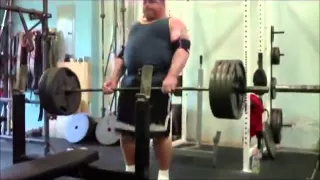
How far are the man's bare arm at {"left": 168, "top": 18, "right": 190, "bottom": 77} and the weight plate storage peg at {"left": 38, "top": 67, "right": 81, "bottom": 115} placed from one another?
1.96ft

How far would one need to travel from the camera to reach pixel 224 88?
2055 mm

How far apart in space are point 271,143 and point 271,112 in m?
0.30

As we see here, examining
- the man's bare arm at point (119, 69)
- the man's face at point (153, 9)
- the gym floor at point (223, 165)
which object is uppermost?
the man's face at point (153, 9)

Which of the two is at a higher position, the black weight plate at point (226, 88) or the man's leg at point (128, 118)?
the black weight plate at point (226, 88)

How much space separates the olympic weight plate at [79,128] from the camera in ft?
16.5

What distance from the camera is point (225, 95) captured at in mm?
2051

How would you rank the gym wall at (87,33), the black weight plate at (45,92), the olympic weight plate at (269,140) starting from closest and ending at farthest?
the black weight plate at (45,92), the olympic weight plate at (269,140), the gym wall at (87,33)

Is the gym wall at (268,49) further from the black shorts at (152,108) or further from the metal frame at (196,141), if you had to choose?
the black shorts at (152,108)

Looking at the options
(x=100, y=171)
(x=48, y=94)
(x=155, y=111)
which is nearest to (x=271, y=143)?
(x=155, y=111)

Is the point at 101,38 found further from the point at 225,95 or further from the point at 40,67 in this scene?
the point at 225,95

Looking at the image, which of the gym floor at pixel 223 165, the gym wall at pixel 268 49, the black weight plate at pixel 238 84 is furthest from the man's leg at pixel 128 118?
the gym wall at pixel 268 49

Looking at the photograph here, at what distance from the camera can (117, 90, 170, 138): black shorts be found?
2.74 m

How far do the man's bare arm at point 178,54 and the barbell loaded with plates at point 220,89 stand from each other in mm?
362

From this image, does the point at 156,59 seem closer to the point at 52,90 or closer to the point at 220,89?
the point at 52,90
